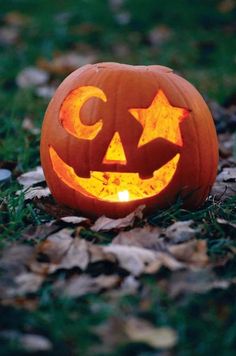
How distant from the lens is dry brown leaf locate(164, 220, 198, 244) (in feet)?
7.87

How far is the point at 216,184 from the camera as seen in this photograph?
3.10m

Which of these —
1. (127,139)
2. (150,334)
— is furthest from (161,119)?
(150,334)

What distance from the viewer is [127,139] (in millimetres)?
2549

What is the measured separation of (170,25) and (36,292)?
18.0ft

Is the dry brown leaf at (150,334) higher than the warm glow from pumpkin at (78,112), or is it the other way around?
the warm glow from pumpkin at (78,112)

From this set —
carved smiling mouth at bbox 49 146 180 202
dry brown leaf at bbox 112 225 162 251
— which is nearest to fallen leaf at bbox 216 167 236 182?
carved smiling mouth at bbox 49 146 180 202

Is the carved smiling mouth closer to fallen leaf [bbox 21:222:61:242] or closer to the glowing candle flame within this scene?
the glowing candle flame

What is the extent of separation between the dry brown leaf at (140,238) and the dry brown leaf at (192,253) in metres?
0.07

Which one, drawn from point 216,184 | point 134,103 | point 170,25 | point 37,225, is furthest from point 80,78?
point 170,25

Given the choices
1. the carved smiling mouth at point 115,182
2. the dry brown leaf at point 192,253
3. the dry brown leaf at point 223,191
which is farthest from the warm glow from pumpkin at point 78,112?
the dry brown leaf at point 223,191

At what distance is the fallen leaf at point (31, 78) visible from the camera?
5234 mm

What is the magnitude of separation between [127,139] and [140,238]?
0.42m

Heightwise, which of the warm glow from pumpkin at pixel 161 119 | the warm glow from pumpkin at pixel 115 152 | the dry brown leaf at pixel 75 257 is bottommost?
the dry brown leaf at pixel 75 257

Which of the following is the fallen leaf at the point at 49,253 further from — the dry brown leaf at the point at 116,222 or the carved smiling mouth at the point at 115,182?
the carved smiling mouth at the point at 115,182
